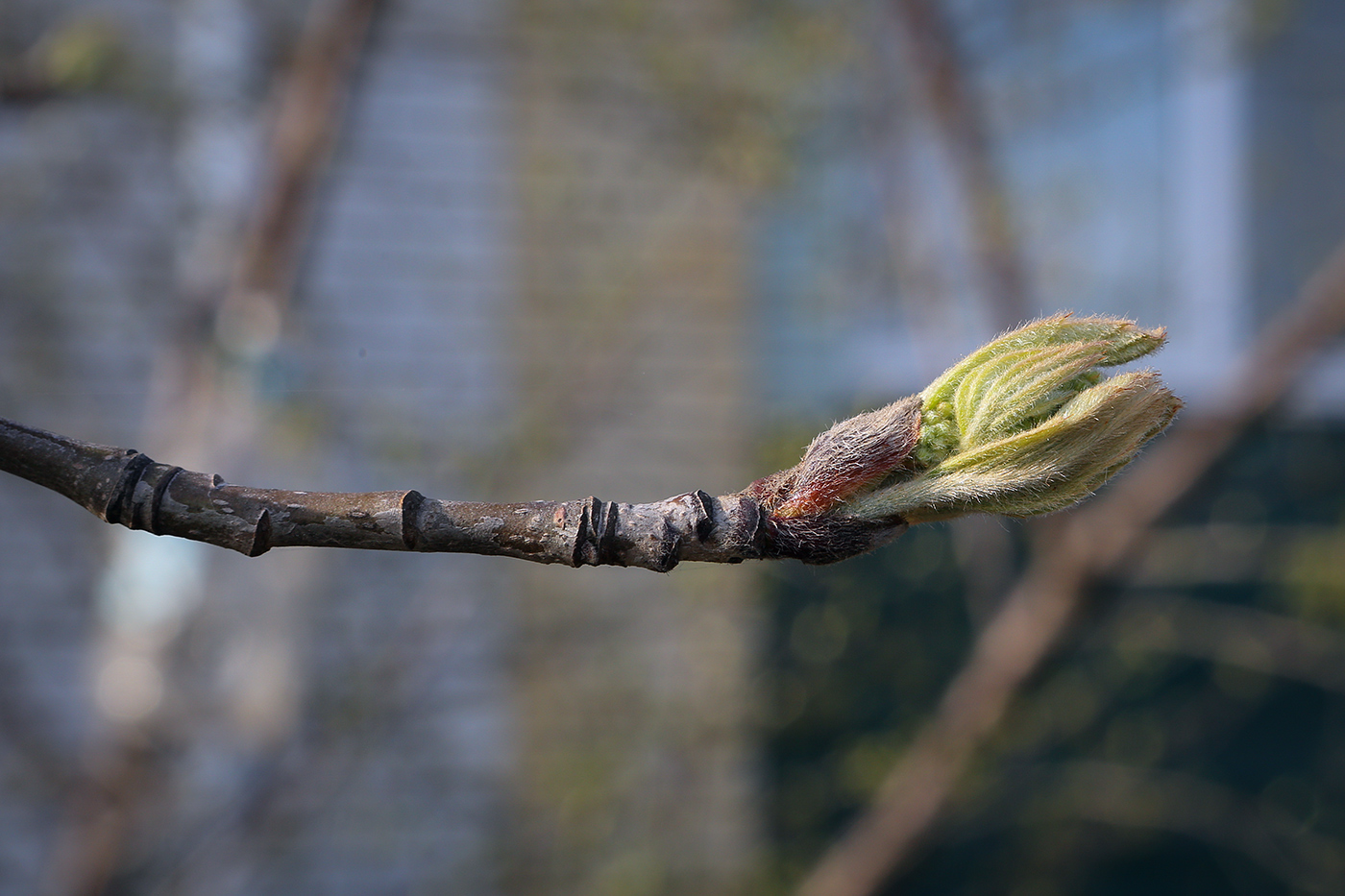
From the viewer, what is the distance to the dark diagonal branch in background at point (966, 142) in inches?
104

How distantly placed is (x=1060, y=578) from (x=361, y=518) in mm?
2301

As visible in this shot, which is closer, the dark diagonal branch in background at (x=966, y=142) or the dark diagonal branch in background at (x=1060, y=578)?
the dark diagonal branch in background at (x=1060, y=578)

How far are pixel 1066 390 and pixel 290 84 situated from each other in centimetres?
276

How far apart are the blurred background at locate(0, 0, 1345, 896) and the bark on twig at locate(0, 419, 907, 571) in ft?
6.63

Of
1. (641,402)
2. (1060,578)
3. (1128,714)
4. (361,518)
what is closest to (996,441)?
(361,518)

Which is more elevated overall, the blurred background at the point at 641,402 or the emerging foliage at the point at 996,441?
the blurred background at the point at 641,402

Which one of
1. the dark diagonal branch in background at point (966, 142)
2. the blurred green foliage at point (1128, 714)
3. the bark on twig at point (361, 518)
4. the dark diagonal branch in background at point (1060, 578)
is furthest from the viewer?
the blurred green foliage at point (1128, 714)

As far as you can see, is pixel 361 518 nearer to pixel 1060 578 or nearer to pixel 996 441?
pixel 996 441

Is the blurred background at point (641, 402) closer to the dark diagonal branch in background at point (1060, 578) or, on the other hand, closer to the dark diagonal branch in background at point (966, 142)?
the dark diagonal branch in background at point (966, 142)

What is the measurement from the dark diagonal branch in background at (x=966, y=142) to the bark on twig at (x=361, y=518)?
216 cm

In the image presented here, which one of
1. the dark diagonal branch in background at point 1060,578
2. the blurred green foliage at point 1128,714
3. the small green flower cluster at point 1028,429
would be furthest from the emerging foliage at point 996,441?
the blurred green foliage at point 1128,714

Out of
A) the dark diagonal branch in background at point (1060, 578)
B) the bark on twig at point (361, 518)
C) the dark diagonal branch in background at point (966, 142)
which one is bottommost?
the bark on twig at point (361, 518)

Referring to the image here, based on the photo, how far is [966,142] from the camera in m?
2.67

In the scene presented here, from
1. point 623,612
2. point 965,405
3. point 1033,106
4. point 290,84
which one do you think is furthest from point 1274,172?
point 965,405
